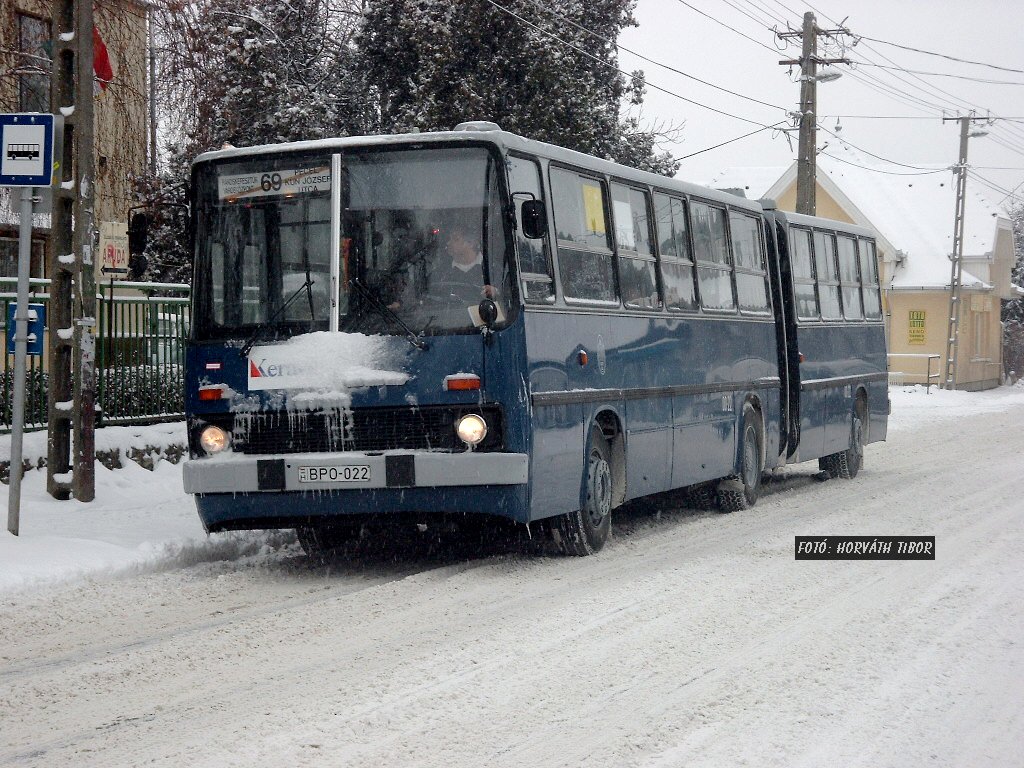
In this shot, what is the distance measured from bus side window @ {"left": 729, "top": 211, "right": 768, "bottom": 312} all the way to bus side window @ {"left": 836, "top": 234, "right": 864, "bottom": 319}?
3.09 m

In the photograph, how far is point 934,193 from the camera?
192 ft

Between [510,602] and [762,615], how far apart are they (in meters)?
1.49

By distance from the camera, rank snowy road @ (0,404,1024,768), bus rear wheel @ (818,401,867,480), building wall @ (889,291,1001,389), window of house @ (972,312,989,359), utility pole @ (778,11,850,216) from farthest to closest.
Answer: window of house @ (972,312,989,359)
building wall @ (889,291,1001,389)
utility pole @ (778,11,850,216)
bus rear wheel @ (818,401,867,480)
snowy road @ (0,404,1024,768)

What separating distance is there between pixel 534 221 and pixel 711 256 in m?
4.92

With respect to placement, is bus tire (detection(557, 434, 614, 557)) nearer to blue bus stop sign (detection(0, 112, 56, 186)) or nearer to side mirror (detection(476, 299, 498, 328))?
side mirror (detection(476, 299, 498, 328))

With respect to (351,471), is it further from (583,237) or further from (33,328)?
(33,328)

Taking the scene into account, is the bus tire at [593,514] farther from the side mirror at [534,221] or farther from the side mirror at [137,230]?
the side mirror at [137,230]

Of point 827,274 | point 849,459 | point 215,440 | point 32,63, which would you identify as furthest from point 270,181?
point 849,459

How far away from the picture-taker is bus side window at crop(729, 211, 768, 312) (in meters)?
15.4

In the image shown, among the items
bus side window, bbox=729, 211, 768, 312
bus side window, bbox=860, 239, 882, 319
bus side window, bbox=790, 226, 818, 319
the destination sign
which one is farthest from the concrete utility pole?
bus side window, bbox=860, 239, 882, 319

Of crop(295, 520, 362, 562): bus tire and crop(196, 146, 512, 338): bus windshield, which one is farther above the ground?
crop(196, 146, 512, 338): bus windshield

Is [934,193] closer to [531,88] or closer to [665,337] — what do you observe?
[531,88]

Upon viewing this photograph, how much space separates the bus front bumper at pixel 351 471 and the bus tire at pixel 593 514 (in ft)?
4.43

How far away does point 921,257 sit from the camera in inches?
2114
